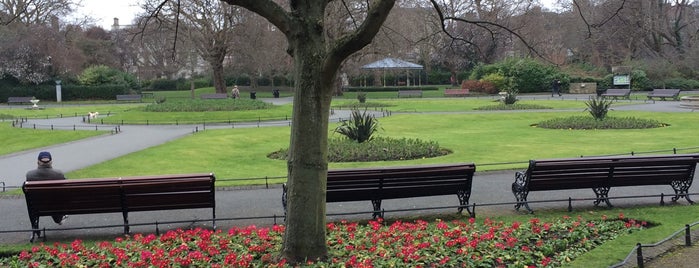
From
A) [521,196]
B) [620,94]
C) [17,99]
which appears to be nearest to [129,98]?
[17,99]

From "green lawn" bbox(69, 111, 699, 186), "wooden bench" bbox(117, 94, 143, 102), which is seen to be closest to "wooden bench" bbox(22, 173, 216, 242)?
"green lawn" bbox(69, 111, 699, 186)

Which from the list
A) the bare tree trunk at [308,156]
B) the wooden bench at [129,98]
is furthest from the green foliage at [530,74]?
the bare tree trunk at [308,156]

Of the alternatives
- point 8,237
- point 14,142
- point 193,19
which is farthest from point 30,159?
point 193,19

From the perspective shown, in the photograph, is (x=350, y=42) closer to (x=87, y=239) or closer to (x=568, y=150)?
(x=87, y=239)

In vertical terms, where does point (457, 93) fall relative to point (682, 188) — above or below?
above

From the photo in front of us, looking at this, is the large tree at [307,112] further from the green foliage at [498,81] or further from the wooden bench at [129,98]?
the wooden bench at [129,98]

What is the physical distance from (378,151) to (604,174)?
24.5ft

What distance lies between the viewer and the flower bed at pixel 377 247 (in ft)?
21.0

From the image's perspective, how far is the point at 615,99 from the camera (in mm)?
44781

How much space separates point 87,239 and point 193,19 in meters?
46.5

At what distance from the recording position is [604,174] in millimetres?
9594

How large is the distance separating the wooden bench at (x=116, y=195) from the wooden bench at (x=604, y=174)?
4.85m

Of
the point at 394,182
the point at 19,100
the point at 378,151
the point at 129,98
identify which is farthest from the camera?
the point at 129,98

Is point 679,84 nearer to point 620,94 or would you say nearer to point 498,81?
point 620,94
